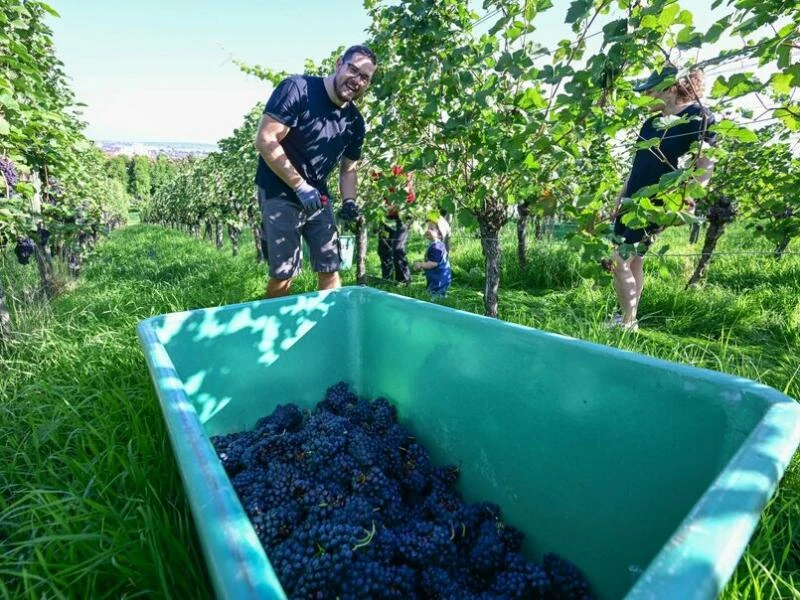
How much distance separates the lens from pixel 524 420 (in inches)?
52.7

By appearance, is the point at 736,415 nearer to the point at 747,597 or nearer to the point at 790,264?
the point at 747,597

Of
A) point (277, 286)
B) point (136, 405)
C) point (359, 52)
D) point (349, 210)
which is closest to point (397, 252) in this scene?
point (349, 210)

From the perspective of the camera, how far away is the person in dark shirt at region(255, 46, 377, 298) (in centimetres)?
208

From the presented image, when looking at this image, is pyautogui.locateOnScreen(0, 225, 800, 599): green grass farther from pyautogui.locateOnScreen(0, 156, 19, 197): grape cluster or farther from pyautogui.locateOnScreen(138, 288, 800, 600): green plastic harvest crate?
pyautogui.locateOnScreen(0, 156, 19, 197): grape cluster

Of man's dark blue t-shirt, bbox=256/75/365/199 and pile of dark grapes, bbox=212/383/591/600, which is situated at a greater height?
man's dark blue t-shirt, bbox=256/75/365/199

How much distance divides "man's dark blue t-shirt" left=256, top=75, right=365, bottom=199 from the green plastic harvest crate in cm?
77

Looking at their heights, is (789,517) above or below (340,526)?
below

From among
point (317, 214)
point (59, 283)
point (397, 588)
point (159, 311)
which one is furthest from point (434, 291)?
point (59, 283)

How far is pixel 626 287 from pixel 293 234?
2.05 metres

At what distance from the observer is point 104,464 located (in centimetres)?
144

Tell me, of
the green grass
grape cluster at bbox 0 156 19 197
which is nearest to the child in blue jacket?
the green grass

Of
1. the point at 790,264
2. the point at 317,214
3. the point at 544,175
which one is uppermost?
the point at 544,175

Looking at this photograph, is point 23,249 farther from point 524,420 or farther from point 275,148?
point 524,420

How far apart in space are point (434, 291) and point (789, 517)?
317 cm
